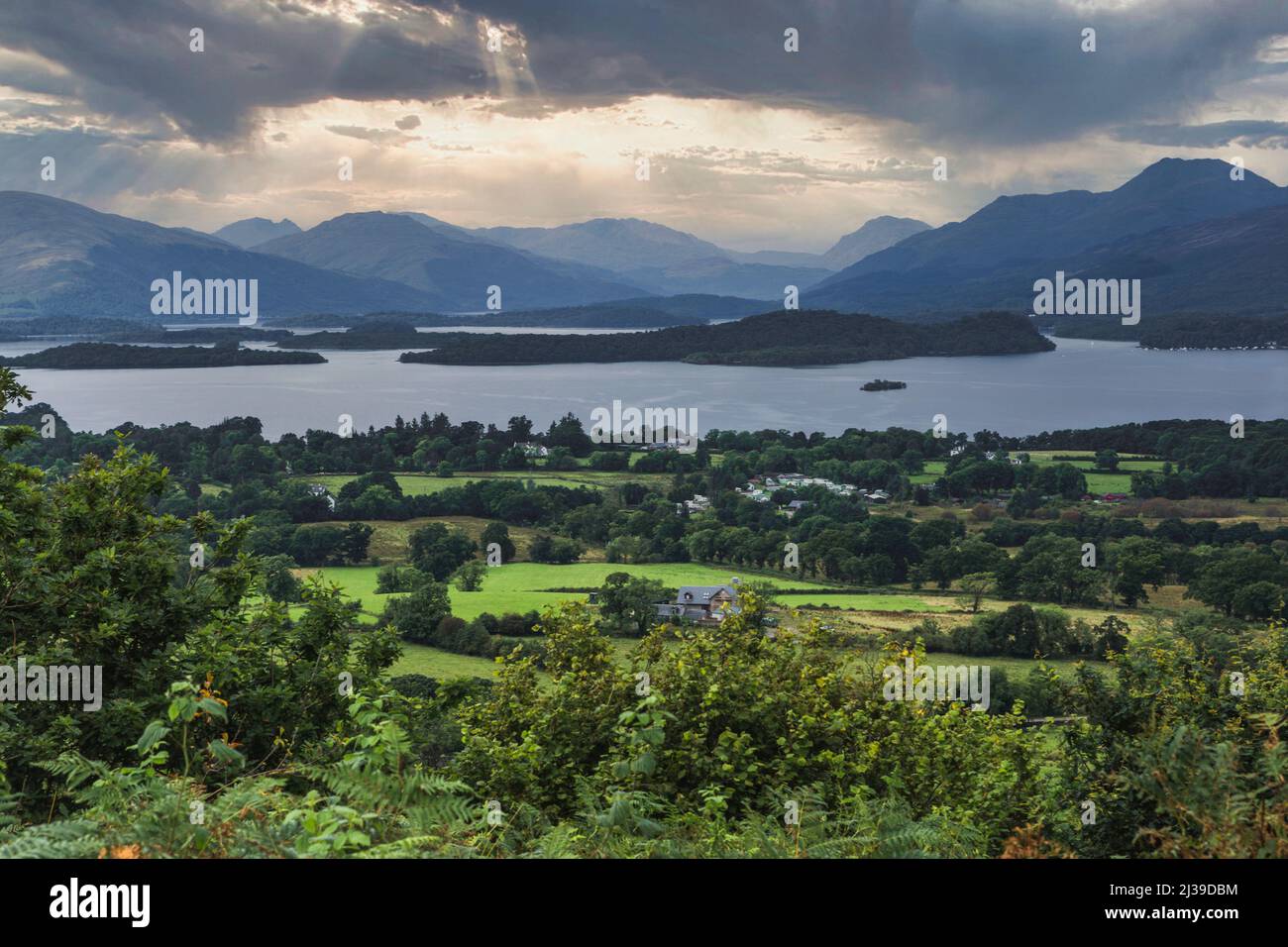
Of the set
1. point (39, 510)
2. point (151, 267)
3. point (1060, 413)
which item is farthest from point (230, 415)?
point (151, 267)

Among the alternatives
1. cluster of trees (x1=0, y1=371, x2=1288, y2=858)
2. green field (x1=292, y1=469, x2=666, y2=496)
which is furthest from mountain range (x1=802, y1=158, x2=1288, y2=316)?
cluster of trees (x1=0, y1=371, x2=1288, y2=858)

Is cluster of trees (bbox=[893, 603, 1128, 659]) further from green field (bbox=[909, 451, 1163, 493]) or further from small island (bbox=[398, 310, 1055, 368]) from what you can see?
small island (bbox=[398, 310, 1055, 368])

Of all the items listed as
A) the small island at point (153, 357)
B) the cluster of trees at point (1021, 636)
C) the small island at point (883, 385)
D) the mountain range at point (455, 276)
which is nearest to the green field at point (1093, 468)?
the small island at point (883, 385)

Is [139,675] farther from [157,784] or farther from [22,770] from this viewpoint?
[157,784]

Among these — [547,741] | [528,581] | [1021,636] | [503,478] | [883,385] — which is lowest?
[1021,636]

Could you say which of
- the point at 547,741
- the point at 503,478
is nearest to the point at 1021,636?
the point at 547,741

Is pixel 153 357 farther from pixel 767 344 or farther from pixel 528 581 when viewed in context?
pixel 528 581
